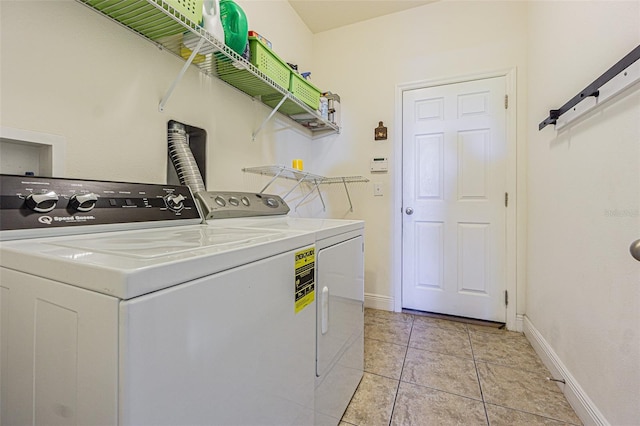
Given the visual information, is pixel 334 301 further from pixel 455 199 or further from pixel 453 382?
pixel 455 199

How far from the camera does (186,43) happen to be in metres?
1.28

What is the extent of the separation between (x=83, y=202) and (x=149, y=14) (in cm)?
79

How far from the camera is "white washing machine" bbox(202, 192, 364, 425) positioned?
3.42ft

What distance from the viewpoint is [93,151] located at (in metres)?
1.09

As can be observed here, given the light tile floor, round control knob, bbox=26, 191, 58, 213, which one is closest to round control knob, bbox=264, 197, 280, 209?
round control knob, bbox=26, 191, 58, 213

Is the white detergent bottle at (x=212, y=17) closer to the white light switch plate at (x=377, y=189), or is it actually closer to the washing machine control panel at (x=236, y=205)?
the washing machine control panel at (x=236, y=205)

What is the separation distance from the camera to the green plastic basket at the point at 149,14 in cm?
104

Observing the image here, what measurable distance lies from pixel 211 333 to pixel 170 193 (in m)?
0.73

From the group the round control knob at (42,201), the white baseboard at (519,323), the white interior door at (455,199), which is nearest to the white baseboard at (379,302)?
the white interior door at (455,199)

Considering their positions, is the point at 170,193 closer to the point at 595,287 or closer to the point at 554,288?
the point at 595,287

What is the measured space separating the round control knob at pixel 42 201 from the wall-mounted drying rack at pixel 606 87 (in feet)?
5.83

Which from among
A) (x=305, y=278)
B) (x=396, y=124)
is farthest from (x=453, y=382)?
(x=396, y=124)

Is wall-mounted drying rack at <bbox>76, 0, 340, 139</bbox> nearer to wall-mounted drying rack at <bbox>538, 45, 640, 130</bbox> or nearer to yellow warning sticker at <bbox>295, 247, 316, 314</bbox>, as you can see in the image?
yellow warning sticker at <bbox>295, 247, 316, 314</bbox>

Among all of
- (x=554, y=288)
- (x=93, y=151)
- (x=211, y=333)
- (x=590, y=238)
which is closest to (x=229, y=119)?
(x=93, y=151)
